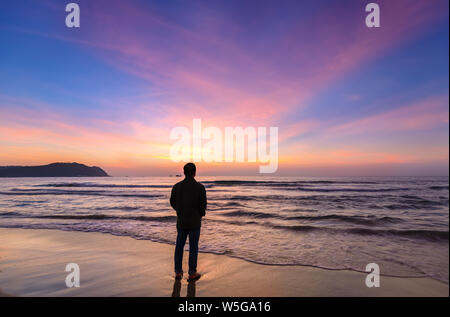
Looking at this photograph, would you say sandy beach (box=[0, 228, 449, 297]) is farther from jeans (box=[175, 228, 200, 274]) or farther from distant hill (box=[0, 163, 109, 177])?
distant hill (box=[0, 163, 109, 177])

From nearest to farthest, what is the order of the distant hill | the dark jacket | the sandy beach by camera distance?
the sandy beach → the dark jacket → the distant hill

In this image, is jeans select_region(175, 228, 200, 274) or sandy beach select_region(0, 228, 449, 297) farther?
jeans select_region(175, 228, 200, 274)

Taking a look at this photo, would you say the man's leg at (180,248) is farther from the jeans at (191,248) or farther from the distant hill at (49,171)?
the distant hill at (49,171)

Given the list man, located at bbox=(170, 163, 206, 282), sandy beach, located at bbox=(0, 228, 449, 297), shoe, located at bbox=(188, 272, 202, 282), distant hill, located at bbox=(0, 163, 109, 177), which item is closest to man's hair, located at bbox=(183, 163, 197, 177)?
man, located at bbox=(170, 163, 206, 282)

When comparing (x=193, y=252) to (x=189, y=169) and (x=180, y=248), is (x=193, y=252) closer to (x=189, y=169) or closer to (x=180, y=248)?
(x=180, y=248)

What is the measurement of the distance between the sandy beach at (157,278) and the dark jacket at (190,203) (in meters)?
1.23

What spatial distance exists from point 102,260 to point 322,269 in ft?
18.4

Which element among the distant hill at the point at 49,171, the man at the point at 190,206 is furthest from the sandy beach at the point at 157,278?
the distant hill at the point at 49,171

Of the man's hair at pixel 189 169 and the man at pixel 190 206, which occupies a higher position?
the man's hair at pixel 189 169

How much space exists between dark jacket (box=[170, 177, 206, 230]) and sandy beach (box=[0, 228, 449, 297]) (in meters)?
1.23

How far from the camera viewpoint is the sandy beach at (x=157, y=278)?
4234 millimetres

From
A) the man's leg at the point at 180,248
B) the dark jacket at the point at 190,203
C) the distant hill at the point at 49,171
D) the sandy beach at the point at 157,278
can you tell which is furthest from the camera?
the distant hill at the point at 49,171

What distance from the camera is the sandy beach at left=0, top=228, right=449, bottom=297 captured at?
4.23m
